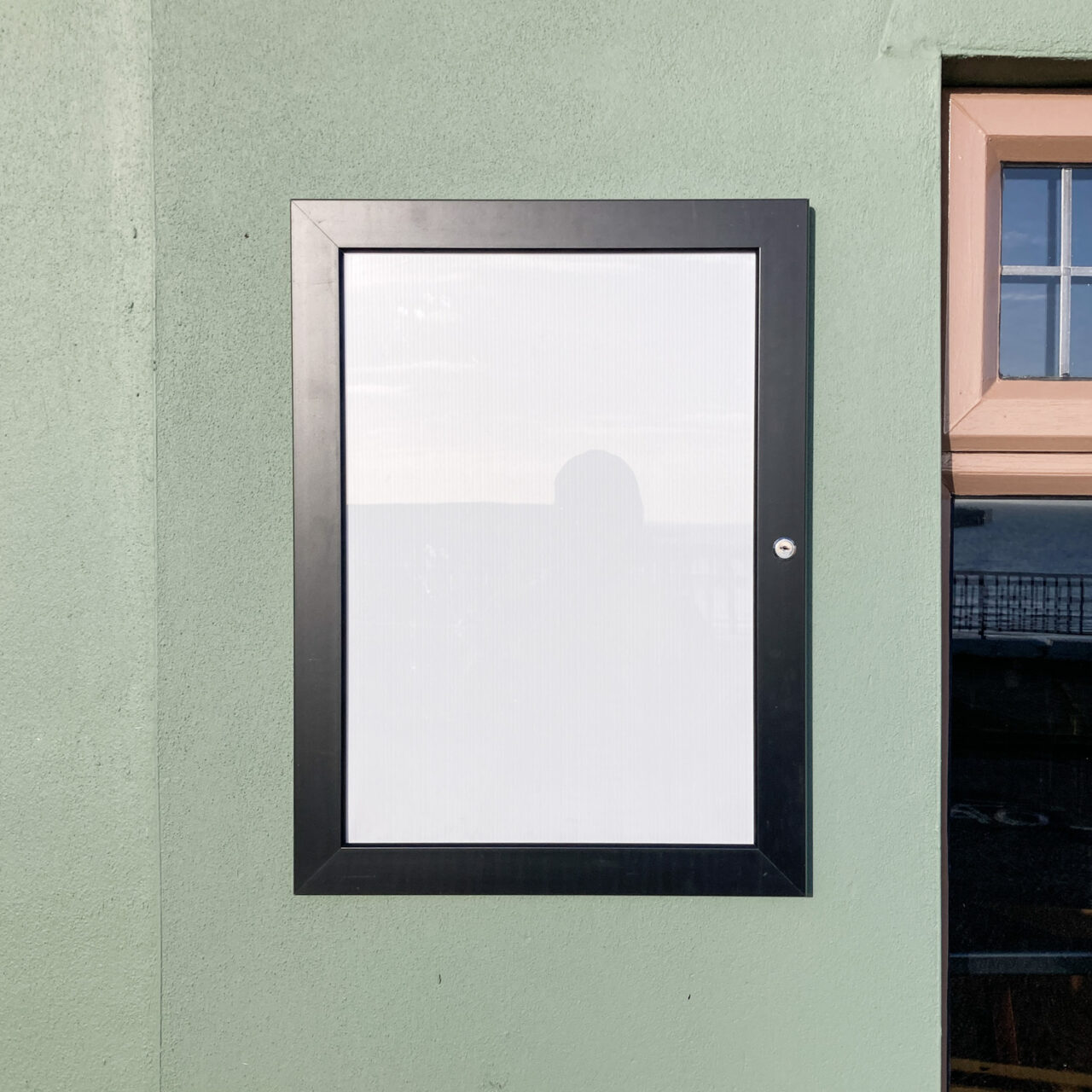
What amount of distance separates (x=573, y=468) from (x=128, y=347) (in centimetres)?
83

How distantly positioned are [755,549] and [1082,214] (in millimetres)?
943

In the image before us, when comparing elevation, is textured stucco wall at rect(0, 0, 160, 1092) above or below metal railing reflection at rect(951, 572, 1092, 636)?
above

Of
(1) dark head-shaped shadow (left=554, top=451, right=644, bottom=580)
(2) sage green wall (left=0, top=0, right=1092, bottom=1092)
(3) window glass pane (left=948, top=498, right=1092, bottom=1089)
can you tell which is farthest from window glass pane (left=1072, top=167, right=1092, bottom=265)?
(1) dark head-shaped shadow (left=554, top=451, right=644, bottom=580)

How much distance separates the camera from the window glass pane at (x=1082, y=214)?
150cm

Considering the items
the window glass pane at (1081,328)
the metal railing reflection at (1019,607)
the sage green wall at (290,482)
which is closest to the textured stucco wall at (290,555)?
the sage green wall at (290,482)

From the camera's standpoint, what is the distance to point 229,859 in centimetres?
140

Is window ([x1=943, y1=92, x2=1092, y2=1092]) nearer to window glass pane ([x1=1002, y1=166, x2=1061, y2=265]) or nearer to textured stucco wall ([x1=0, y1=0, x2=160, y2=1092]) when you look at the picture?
window glass pane ([x1=1002, y1=166, x2=1061, y2=265])

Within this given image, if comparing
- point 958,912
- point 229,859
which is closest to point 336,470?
point 229,859

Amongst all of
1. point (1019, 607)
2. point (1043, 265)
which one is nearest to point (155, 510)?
point (1043, 265)

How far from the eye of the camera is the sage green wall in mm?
1367

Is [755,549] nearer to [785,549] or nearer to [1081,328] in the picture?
[785,549]

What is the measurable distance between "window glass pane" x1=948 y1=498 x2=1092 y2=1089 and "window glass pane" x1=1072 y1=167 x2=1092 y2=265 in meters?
0.48

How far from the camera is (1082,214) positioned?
150cm

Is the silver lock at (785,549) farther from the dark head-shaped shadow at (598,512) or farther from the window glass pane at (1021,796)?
the window glass pane at (1021,796)
